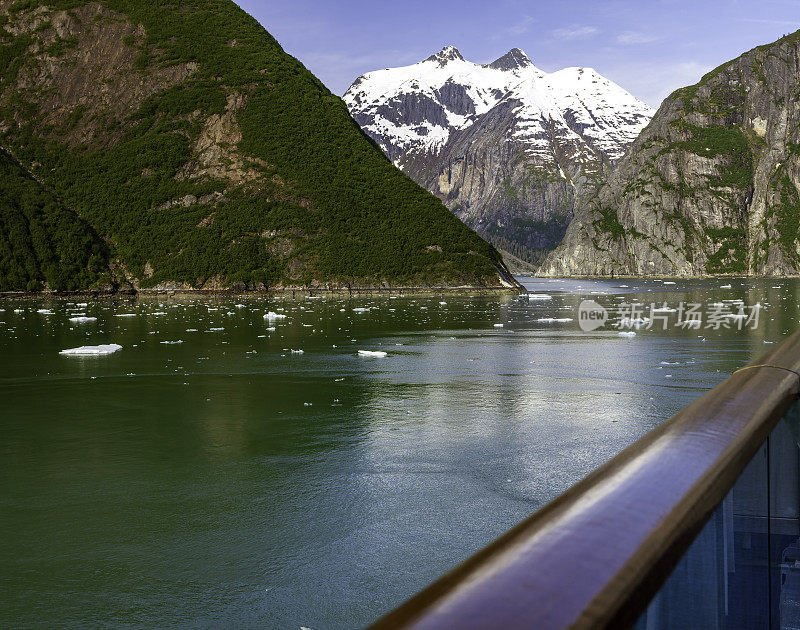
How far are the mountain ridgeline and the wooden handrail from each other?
76914 mm

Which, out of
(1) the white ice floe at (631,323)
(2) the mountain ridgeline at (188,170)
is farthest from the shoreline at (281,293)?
(1) the white ice floe at (631,323)

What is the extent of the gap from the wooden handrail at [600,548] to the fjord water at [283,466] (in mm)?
3920

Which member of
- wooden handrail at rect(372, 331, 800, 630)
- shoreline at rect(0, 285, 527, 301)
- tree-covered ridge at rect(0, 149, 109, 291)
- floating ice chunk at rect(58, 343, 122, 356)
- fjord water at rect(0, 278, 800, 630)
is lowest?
fjord water at rect(0, 278, 800, 630)

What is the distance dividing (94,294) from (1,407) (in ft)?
222

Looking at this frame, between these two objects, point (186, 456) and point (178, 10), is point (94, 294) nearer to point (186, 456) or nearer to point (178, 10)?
point (178, 10)

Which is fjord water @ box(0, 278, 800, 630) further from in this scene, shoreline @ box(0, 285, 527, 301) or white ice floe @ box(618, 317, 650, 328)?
shoreline @ box(0, 285, 527, 301)

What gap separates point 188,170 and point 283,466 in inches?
3431

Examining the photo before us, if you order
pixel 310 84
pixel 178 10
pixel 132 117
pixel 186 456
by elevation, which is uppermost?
pixel 178 10

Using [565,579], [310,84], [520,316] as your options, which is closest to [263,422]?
[565,579]

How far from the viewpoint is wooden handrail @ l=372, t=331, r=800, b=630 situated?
784 mm

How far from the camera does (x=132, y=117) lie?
9519 centimetres

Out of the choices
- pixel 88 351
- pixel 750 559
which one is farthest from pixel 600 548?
pixel 88 351

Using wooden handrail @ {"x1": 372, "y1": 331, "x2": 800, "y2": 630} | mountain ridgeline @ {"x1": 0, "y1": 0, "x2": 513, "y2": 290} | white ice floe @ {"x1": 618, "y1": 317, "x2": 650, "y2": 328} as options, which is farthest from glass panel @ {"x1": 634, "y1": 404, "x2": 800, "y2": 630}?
mountain ridgeline @ {"x1": 0, "y1": 0, "x2": 513, "y2": 290}

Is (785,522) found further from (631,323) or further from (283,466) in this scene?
(631,323)
